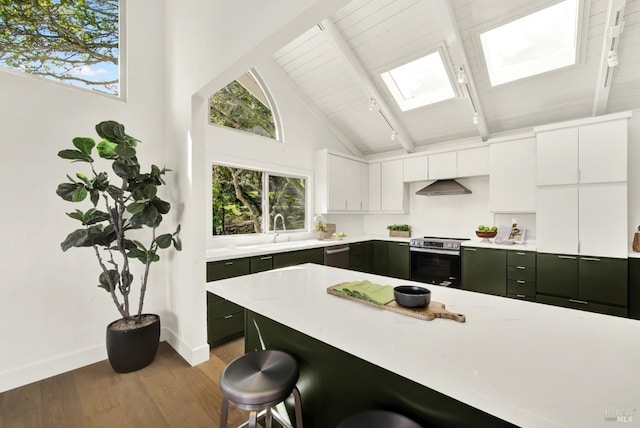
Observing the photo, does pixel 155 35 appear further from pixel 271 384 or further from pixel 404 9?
pixel 271 384

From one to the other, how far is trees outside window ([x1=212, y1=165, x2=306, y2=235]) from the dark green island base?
2.24 metres

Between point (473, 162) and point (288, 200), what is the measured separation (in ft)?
9.74

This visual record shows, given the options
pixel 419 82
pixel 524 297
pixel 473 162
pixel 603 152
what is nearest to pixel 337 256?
pixel 524 297

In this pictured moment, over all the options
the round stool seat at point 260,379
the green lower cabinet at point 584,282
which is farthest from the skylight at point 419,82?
the round stool seat at point 260,379

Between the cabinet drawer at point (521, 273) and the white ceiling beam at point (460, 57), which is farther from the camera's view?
the cabinet drawer at point (521, 273)

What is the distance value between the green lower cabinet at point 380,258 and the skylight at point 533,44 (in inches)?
112

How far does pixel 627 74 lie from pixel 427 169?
94.8 inches

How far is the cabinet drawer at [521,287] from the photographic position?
3348 mm

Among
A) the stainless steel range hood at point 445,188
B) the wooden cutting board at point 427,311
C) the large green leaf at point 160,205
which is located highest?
the stainless steel range hood at point 445,188

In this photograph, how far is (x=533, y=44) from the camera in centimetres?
313

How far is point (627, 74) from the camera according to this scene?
301 centimetres

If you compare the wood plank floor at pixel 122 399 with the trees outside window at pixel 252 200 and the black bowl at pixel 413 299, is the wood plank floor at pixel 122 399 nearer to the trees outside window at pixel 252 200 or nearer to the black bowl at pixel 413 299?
the black bowl at pixel 413 299

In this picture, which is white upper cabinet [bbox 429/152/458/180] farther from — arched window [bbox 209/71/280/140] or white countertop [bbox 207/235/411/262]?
arched window [bbox 209/71/280/140]

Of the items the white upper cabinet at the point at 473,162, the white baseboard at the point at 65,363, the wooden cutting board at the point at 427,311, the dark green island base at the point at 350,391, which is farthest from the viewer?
the white upper cabinet at the point at 473,162
